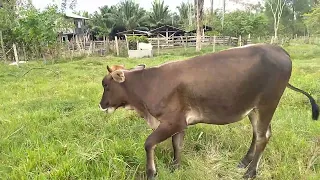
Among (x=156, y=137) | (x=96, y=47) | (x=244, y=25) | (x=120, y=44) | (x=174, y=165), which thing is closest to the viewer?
(x=156, y=137)

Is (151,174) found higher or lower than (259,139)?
lower

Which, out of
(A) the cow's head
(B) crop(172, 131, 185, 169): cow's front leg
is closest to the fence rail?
(A) the cow's head

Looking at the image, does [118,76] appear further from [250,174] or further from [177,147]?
[250,174]

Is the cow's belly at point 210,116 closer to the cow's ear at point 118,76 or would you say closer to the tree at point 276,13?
the cow's ear at point 118,76

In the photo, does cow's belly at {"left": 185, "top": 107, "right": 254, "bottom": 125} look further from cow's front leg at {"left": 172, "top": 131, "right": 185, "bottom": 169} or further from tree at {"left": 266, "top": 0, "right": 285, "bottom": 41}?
tree at {"left": 266, "top": 0, "right": 285, "bottom": 41}

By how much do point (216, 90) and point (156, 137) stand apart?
81 cm

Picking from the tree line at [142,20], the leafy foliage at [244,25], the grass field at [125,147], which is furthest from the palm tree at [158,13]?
the grass field at [125,147]

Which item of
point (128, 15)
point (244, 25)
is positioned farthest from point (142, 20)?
point (244, 25)

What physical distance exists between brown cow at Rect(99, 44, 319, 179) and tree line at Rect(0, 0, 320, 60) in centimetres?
1612

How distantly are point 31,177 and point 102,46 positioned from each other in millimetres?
24623

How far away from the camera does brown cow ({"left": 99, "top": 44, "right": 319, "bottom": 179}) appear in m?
3.63

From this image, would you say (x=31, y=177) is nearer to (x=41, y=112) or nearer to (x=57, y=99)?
(x=41, y=112)

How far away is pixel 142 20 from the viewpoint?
4378 cm

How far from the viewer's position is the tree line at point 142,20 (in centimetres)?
1906
